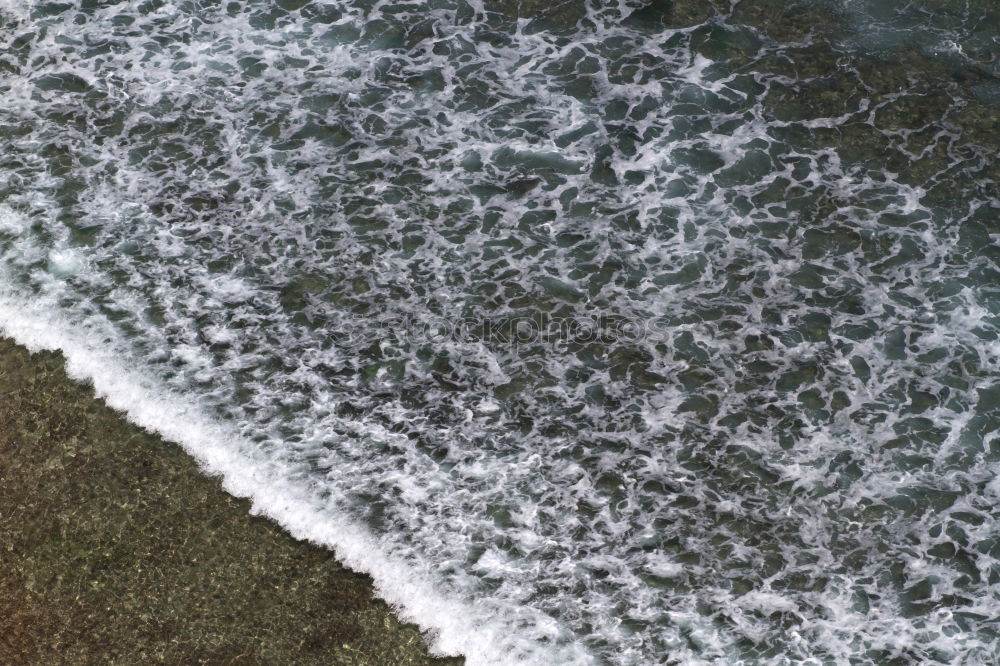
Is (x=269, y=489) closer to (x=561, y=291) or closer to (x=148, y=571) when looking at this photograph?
(x=148, y=571)

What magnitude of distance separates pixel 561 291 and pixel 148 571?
3535mm

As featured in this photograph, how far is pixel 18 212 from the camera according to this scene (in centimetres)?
790

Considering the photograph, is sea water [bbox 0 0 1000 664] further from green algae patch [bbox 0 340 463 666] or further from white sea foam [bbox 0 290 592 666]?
A: green algae patch [bbox 0 340 463 666]

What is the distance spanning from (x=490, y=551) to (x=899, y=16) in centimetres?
669

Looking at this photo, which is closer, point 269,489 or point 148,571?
point 148,571

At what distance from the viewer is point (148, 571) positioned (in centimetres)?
601

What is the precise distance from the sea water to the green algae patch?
0.64ft

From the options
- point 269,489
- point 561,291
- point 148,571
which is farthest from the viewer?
point 561,291

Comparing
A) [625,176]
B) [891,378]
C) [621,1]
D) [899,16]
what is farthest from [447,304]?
[899,16]

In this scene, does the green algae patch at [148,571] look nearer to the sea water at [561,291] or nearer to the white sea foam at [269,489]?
the white sea foam at [269,489]

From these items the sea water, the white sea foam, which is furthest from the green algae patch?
the sea water

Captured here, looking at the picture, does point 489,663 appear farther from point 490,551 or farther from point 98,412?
point 98,412

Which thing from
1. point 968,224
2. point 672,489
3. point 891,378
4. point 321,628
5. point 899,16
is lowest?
point 321,628

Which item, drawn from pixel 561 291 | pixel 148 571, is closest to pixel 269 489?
pixel 148 571
